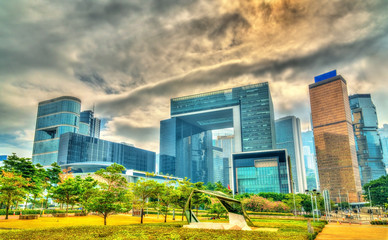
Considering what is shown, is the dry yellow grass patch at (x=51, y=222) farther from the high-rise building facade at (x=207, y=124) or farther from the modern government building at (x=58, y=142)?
the modern government building at (x=58, y=142)

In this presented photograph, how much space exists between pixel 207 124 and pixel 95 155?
188ft

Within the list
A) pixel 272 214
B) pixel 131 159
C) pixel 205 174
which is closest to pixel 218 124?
pixel 205 174

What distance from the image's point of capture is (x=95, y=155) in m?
135

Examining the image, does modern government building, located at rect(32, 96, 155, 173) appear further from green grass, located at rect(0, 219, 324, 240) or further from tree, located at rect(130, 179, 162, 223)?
green grass, located at rect(0, 219, 324, 240)

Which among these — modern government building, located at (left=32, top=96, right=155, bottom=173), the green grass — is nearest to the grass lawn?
the green grass

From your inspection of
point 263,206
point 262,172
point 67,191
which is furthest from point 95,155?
point 263,206

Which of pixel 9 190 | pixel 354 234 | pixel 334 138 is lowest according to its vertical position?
pixel 354 234

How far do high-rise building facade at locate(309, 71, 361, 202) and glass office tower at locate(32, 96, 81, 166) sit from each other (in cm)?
13017

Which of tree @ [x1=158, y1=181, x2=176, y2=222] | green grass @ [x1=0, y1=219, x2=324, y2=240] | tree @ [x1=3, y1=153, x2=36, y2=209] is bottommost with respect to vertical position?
green grass @ [x1=0, y1=219, x2=324, y2=240]

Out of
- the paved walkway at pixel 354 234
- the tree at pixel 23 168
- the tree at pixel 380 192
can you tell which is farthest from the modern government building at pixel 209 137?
the paved walkway at pixel 354 234

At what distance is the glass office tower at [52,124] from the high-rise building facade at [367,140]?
562 feet

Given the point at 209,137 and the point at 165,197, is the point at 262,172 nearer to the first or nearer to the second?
the point at 165,197

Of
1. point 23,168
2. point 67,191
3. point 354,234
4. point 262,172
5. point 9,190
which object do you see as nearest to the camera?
point 354,234

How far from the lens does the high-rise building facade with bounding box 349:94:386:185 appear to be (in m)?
171
